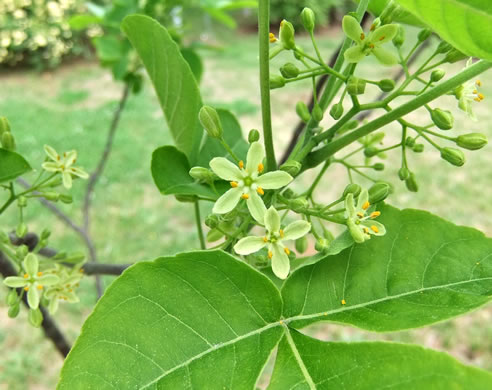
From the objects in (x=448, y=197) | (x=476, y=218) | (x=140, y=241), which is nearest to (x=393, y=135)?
(x=448, y=197)

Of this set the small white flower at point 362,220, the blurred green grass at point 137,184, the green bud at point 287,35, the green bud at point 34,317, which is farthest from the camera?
the blurred green grass at point 137,184

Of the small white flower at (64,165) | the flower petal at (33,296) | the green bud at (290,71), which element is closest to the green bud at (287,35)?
the green bud at (290,71)

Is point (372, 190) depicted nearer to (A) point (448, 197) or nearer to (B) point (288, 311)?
(B) point (288, 311)

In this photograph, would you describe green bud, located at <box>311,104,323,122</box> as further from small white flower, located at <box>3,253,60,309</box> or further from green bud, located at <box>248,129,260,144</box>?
small white flower, located at <box>3,253,60,309</box>

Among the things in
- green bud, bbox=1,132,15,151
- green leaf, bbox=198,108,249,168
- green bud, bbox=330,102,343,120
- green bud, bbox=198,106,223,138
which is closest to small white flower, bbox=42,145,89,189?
green bud, bbox=1,132,15,151

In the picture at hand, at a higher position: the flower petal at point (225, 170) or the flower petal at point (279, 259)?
the flower petal at point (225, 170)

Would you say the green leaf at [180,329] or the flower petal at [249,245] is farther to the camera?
the flower petal at [249,245]

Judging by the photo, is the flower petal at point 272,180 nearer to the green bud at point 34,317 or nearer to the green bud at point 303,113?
the green bud at point 303,113
